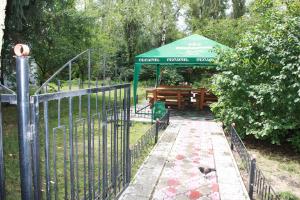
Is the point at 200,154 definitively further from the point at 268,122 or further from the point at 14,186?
the point at 14,186

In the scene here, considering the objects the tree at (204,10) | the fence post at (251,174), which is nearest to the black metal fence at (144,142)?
the fence post at (251,174)

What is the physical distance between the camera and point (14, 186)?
15.4 ft

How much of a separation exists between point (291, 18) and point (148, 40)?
20.7m

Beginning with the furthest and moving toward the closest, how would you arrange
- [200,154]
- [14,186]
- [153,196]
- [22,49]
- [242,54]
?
[242,54] < [200,154] < [14,186] < [153,196] < [22,49]

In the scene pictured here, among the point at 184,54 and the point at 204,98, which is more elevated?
the point at 184,54

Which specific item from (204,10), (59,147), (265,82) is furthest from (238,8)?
(59,147)

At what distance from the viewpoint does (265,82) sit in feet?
23.9

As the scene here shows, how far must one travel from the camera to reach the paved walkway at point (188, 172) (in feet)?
14.7

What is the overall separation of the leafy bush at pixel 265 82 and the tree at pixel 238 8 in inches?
988

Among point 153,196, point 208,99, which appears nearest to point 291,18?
point 153,196

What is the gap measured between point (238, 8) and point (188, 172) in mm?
29582

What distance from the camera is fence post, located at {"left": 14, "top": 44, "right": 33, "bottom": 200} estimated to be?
1862 mm

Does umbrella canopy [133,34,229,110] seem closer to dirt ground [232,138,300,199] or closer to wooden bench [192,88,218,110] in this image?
wooden bench [192,88,218,110]

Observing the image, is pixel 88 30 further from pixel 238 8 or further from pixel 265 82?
pixel 238 8
